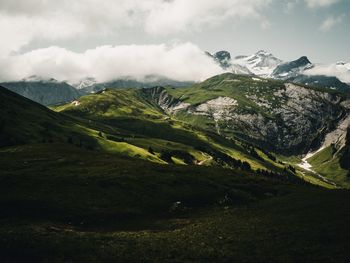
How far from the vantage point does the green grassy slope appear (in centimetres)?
4719

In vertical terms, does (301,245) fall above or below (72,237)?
above

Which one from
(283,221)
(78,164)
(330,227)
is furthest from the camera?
(78,164)

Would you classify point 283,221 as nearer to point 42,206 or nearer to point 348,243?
point 348,243

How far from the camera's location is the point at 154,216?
2857 inches

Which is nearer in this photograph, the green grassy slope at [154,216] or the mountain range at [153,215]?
the green grassy slope at [154,216]

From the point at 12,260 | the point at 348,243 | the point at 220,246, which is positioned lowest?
the point at 12,260

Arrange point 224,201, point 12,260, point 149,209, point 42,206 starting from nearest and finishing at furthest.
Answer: point 12,260 < point 42,206 < point 149,209 < point 224,201

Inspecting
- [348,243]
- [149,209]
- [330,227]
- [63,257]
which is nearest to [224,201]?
[149,209]

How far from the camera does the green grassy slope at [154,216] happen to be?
47188 mm

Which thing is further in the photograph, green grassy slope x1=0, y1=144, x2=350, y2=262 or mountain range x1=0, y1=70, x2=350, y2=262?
mountain range x1=0, y1=70, x2=350, y2=262

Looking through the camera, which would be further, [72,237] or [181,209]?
[181,209]

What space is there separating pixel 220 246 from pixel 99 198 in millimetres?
35014

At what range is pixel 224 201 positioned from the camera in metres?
86.5

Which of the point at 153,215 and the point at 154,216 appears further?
the point at 153,215
